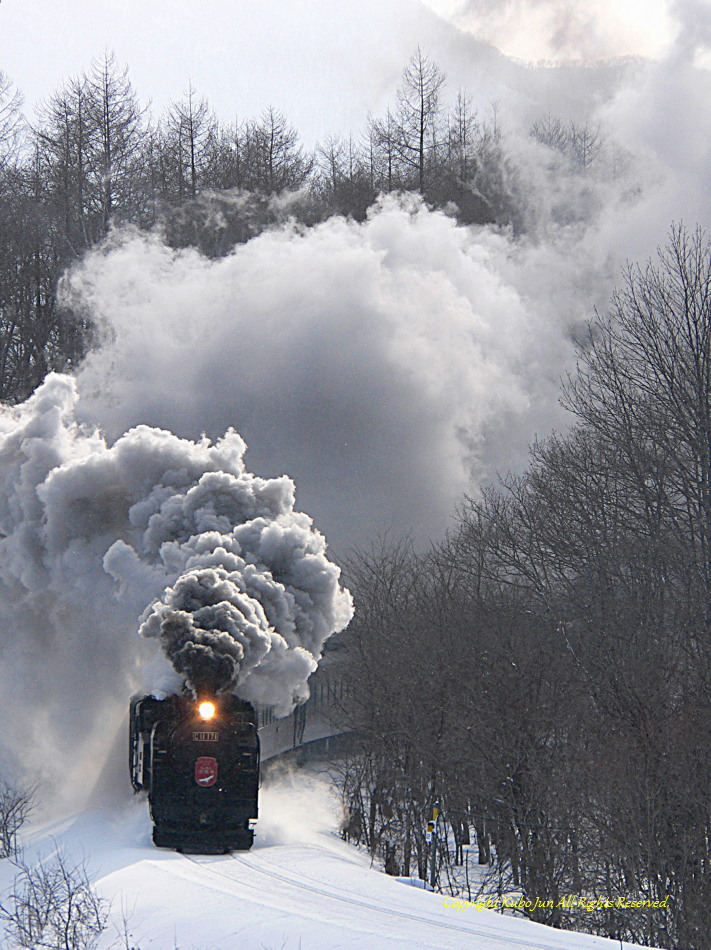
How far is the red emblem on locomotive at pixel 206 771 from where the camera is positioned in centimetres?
1558

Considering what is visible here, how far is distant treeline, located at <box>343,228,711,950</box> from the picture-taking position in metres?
15.0

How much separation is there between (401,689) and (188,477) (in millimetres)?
6274

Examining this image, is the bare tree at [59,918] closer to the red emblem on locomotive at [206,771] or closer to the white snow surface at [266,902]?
the white snow surface at [266,902]

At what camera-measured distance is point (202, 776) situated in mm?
15586

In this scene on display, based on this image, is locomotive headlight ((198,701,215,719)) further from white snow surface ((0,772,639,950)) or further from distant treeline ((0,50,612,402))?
distant treeline ((0,50,612,402))

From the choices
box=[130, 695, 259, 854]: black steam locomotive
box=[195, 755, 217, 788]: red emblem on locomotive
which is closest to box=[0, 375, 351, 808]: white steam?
box=[130, 695, 259, 854]: black steam locomotive

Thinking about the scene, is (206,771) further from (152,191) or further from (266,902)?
(152,191)

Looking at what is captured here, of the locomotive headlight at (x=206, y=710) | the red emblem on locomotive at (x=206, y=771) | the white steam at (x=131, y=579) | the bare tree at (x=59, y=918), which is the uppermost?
the white steam at (x=131, y=579)

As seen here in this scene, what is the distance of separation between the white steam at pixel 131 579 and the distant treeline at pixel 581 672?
3.13 metres

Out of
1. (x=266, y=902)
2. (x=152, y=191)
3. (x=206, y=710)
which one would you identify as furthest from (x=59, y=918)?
(x=152, y=191)

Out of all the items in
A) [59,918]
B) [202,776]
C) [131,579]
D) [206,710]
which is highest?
[131,579]

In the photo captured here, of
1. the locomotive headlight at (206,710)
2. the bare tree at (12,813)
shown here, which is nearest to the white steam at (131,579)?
the locomotive headlight at (206,710)

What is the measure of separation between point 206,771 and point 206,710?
0.84 metres

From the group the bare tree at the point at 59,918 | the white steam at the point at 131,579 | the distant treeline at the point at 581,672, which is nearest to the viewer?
the bare tree at the point at 59,918
